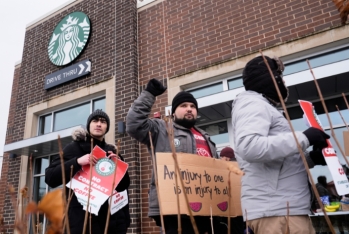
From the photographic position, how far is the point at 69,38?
7156 mm

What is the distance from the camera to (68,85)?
6867 millimetres

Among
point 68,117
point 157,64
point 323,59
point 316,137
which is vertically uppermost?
point 157,64

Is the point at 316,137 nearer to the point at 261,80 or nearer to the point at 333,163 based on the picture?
the point at 333,163

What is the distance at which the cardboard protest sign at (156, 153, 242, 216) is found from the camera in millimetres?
1802

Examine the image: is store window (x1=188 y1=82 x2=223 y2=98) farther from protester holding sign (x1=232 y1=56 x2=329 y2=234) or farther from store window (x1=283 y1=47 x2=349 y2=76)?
protester holding sign (x1=232 y1=56 x2=329 y2=234)

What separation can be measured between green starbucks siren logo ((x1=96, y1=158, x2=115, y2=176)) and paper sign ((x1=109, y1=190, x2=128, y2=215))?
576mm

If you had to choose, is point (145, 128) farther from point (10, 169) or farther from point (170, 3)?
point (10, 169)

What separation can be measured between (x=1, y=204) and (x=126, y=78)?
14.8 feet

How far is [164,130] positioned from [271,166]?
98cm

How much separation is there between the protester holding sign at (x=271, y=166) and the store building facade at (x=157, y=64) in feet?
8.64

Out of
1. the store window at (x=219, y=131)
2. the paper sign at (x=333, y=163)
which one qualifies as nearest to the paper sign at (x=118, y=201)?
the paper sign at (x=333, y=163)

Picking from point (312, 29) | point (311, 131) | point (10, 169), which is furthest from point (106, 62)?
point (311, 131)

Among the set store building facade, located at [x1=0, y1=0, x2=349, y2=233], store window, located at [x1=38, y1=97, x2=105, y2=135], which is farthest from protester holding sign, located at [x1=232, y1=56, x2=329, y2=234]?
store window, located at [x1=38, y1=97, x2=105, y2=135]

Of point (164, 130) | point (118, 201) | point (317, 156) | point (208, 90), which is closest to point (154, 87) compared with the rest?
point (164, 130)
